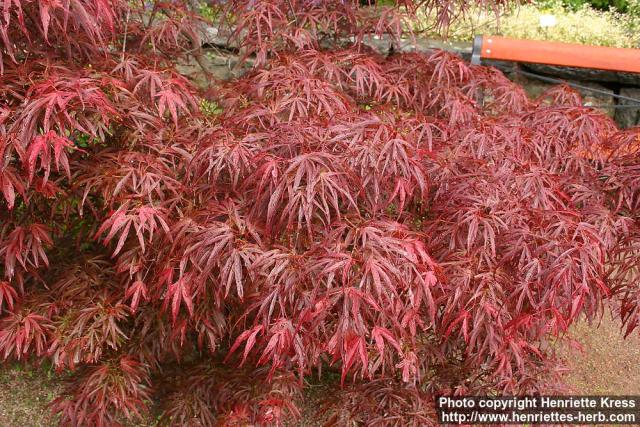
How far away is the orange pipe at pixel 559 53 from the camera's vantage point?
3268mm

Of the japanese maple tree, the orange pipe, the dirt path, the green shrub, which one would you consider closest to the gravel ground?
the dirt path

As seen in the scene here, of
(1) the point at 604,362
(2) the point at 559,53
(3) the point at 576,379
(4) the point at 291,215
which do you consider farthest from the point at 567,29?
(4) the point at 291,215

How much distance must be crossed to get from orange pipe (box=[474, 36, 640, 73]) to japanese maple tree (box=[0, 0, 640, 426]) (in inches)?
21.3

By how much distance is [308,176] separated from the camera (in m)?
1.78

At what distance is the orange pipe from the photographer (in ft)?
10.7

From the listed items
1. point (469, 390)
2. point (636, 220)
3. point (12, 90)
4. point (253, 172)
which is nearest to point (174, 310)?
point (253, 172)

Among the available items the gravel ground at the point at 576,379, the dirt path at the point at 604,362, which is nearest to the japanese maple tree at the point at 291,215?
the gravel ground at the point at 576,379

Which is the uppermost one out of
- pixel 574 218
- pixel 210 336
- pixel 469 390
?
pixel 574 218

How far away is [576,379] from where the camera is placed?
10.3 ft

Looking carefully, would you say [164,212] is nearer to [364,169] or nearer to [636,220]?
[364,169]

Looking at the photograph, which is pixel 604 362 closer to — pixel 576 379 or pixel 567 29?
pixel 576 379

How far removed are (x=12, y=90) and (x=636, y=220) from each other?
213 centimetres

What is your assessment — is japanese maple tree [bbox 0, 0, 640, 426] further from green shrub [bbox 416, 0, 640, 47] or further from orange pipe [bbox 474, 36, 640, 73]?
green shrub [bbox 416, 0, 640, 47]

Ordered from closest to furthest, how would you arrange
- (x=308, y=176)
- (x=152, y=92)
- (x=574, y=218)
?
(x=308, y=176)
(x=574, y=218)
(x=152, y=92)
